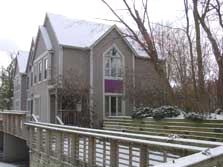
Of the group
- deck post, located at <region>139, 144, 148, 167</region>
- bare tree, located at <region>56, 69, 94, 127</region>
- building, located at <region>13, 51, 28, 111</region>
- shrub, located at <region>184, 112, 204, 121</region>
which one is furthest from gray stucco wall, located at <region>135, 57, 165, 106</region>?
building, located at <region>13, 51, 28, 111</region>

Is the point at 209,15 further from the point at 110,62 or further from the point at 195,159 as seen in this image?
the point at 195,159

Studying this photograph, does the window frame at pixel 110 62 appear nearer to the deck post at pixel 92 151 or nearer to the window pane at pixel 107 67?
the window pane at pixel 107 67

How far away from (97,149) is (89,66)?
1226 centimetres

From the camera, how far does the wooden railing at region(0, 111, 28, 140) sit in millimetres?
13195

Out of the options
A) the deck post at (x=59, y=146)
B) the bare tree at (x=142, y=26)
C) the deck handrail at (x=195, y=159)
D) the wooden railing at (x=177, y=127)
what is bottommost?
the deck post at (x=59, y=146)

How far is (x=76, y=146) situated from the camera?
748cm

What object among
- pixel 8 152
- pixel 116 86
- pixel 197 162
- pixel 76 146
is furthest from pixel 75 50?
pixel 197 162

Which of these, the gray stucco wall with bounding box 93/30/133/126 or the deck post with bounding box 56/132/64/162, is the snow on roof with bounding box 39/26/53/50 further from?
the deck post with bounding box 56/132/64/162

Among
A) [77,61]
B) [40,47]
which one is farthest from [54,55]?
[40,47]

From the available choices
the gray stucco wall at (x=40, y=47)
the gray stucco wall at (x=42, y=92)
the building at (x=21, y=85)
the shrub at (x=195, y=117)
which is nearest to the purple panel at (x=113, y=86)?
the gray stucco wall at (x=42, y=92)

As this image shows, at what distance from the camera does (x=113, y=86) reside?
1928 centimetres

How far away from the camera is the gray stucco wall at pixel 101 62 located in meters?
18.3

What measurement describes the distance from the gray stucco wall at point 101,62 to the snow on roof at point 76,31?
1.85ft

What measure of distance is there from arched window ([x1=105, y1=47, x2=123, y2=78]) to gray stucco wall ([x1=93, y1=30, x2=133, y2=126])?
37cm
